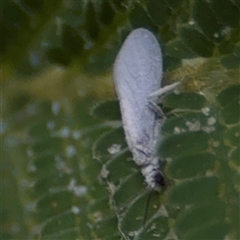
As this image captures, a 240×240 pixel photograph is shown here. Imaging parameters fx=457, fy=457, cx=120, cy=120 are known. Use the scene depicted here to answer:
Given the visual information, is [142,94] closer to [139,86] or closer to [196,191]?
[139,86]

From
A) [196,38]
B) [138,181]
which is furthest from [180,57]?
[138,181]

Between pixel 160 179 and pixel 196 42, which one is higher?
pixel 196 42

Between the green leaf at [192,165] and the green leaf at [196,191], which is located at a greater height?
the green leaf at [192,165]

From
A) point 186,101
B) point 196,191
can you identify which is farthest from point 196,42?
point 196,191

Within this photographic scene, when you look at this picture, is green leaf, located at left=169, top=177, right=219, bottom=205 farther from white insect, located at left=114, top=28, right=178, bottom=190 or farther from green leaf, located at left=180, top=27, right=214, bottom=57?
green leaf, located at left=180, top=27, right=214, bottom=57

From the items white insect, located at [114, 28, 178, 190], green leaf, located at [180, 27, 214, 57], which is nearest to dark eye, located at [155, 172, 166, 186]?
white insect, located at [114, 28, 178, 190]

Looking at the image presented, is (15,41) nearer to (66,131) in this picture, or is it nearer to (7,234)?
(66,131)

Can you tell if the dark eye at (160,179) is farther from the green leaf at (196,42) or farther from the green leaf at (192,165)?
the green leaf at (196,42)

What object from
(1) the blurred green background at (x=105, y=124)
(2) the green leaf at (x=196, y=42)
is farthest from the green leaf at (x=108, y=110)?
(2) the green leaf at (x=196, y=42)
